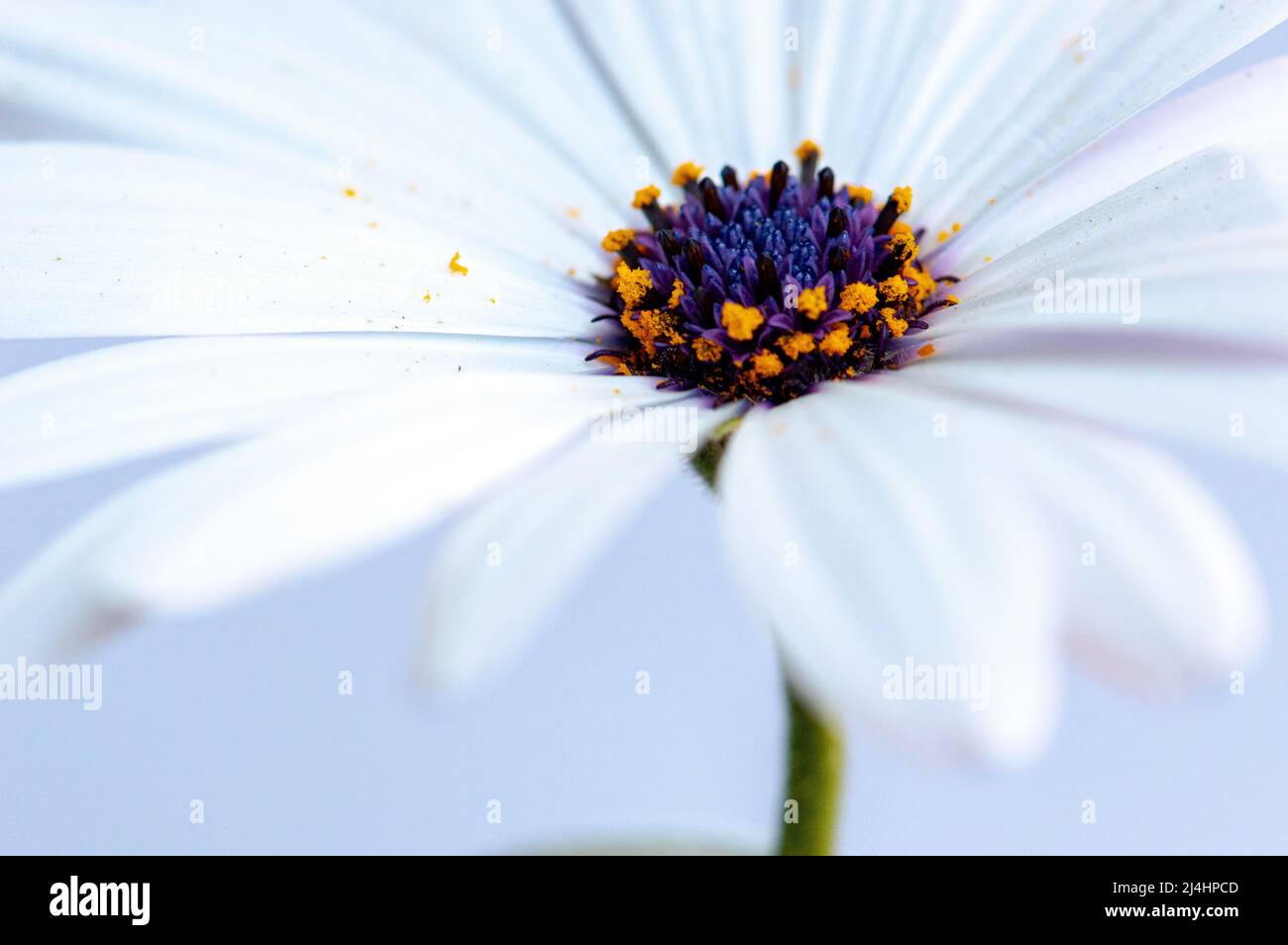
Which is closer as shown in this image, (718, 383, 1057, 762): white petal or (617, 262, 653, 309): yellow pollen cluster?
(718, 383, 1057, 762): white petal

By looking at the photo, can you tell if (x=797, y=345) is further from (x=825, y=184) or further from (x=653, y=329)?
(x=825, y=184)

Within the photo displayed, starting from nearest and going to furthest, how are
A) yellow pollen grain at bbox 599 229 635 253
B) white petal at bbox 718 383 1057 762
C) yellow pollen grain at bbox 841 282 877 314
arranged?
white petal at bbox 718 383 1057 762
yellow pollen grain at bbox 841 282 877 314
yellow pollen grain at bbox 599 229 635 253

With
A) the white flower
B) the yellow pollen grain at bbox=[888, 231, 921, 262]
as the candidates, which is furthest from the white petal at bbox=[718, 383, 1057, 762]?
the yellow pollen grain at bbox=[888, 231, 921, 262]

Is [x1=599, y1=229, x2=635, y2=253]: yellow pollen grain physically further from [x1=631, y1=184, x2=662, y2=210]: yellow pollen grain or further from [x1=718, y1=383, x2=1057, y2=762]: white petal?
[x1=718, y1=383, x2=1057, y2=762]: white petal

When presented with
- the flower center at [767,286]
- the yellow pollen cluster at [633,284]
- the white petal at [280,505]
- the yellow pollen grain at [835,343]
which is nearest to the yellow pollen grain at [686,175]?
the flower center at [767,286]

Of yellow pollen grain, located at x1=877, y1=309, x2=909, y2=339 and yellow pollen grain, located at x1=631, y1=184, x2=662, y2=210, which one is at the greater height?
yellow pollen grain, located at x1=631, y1=184, x2=662, y2=210

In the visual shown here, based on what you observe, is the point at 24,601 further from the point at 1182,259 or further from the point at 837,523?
the point at 1182,259
